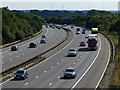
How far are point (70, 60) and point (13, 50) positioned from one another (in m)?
20.9

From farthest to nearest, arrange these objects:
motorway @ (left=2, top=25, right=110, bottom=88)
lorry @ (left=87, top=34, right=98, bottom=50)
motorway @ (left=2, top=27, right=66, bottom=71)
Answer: lorry @ (left=87, top=34, right=98, bottom=50)
motorway @ (left=2, top=27, right=66, bottom=71)
motorway @ (left=2, top=25, right=110, bottom=88)

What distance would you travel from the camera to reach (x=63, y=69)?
55.8 metres

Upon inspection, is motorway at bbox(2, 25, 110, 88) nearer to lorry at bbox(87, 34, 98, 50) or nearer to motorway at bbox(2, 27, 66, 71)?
lorry at bbox(87, 34, 98, 50)

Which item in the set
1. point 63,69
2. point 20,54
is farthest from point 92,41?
point 63,69

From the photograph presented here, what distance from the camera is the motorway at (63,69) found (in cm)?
4228

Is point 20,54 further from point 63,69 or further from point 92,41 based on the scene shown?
point 63,69

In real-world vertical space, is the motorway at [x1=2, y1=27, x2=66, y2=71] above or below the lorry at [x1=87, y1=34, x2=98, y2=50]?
below

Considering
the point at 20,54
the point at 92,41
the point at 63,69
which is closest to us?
the point at 63,69

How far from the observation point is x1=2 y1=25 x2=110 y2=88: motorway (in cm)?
4228

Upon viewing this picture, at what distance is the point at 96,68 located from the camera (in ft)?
187

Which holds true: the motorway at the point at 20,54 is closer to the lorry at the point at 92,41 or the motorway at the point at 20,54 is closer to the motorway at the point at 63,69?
the motorway at the point at 63,69

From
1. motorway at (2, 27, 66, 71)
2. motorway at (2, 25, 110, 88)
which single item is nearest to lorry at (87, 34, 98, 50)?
motorway at (2, 25, 110, 88)

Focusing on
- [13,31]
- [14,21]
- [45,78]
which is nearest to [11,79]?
[45,78]

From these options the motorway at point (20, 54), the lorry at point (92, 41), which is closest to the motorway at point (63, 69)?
the lorry at point (92, 41)
